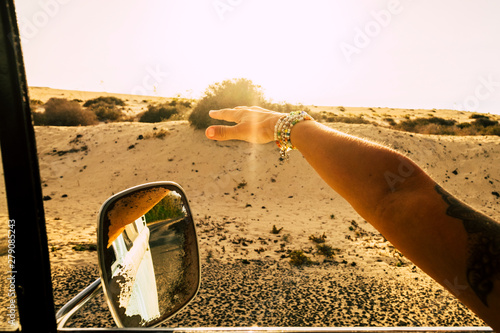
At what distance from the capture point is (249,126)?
4.04 feet

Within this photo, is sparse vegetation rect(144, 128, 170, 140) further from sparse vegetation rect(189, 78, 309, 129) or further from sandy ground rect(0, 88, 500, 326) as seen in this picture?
sparse vegetation rect(189, 78, 309, 129)

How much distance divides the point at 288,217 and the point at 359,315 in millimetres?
5673

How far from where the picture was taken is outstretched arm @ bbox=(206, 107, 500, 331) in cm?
60

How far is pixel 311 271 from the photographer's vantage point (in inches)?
213

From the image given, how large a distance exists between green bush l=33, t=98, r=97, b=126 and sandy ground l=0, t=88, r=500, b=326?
439 centimetres

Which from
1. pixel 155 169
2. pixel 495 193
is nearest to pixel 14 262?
pixel 155 169

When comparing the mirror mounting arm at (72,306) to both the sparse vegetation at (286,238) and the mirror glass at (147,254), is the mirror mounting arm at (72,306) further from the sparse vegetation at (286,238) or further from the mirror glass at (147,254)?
the sparse vegetation at (286,238)

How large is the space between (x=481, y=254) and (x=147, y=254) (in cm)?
131

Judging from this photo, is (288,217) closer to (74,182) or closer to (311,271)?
(311,271)

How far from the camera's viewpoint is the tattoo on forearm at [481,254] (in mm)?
589

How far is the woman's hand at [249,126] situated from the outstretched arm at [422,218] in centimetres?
39

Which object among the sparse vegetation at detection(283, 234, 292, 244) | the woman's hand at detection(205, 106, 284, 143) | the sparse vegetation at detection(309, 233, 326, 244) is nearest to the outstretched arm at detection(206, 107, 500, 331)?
the woman's hand at detection(205, 106, 284, 143)

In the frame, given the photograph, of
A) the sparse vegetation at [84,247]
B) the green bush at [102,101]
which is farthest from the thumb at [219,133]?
the green bush at [102,101]

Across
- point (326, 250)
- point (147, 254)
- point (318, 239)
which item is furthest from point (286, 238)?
point (147, 254)
